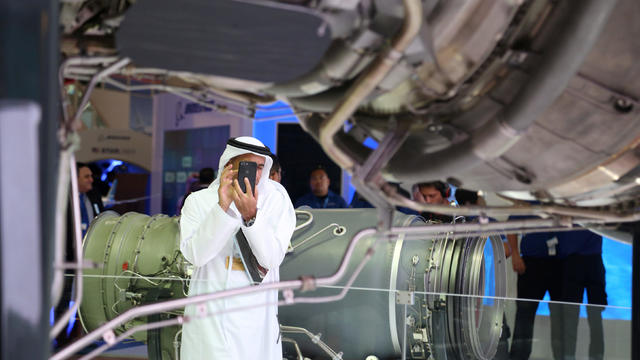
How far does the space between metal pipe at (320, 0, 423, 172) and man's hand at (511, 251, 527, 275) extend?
2.72 metres

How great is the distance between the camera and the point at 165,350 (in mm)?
2920

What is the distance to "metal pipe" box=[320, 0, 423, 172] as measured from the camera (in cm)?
74

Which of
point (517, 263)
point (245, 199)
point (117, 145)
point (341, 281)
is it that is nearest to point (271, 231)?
point (245, 199)

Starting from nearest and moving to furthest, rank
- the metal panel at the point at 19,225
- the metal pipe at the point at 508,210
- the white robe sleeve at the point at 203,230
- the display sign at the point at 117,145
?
the metal panel at the point at 19,225, the metal pipe at the point at 508,210, the display sign at the point at 117,145, the white robe sleeve at the point at 203,230

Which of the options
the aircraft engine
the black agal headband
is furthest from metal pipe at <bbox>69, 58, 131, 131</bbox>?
the aircraft engine

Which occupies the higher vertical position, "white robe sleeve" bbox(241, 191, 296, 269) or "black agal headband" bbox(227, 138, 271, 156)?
"black agal headband" bbox(227, 138, 271, 156)

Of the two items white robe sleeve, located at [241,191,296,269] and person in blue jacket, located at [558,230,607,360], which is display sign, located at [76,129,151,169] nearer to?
white robe sleeve, located at [241,191,296,269]

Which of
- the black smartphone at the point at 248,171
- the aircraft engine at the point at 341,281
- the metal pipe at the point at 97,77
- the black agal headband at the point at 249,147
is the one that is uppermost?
the black agal headband at the point at 249,147

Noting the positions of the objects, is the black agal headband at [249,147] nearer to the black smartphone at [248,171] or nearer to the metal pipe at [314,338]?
the black smartphone at [248,171]

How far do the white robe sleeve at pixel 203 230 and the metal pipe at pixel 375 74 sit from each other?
105cm

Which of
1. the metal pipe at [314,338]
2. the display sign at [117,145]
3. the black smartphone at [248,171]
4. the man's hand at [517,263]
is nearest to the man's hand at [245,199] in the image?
the black smartphone at [248,171]

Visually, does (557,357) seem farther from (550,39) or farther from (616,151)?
(550,39)

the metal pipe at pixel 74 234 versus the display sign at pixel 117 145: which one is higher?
the display sign at pixel 117 145

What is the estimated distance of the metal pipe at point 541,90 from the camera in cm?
83
